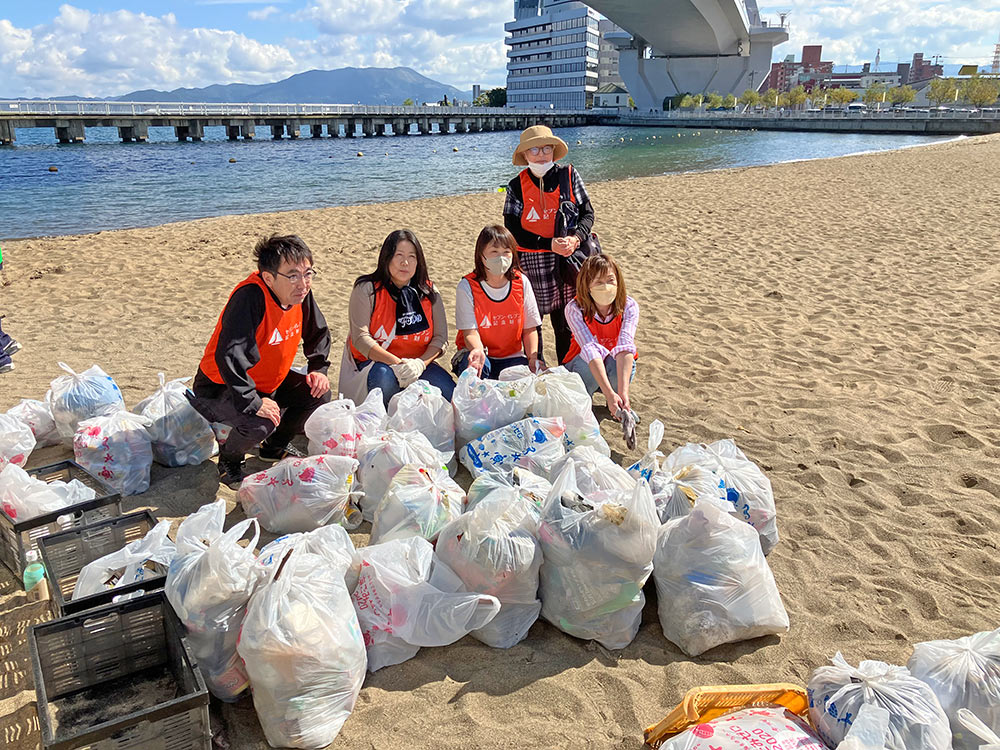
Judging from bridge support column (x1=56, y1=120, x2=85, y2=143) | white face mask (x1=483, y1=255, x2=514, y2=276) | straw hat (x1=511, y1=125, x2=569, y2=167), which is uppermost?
bridge support column (x1=56, y1=120, x2=85, y2=143)

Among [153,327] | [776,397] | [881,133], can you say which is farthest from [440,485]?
[881,133]

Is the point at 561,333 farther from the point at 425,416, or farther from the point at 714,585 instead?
the point at 714,585

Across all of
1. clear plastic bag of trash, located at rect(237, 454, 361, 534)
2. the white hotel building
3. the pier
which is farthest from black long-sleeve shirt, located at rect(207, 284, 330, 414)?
the white hotel building

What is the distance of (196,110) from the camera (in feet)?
152

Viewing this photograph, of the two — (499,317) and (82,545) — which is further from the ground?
(499,317)

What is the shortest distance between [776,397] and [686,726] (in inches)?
111

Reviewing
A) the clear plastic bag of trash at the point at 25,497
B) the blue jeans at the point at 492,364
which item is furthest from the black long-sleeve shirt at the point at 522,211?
the clear plastic bag of trash at the point at 25,497

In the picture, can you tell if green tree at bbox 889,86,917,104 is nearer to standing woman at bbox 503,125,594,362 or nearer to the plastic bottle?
standing woman at bbox 503,125,594,362

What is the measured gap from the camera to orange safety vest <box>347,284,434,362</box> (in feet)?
12.4

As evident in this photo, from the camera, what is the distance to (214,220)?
11.8m

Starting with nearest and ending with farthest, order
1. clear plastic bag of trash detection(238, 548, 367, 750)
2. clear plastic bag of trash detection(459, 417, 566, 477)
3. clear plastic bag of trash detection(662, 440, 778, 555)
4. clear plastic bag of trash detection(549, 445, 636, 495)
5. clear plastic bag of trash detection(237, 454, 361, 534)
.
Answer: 1. clear plastic bag of trash detection(238, 548, 367, 750)
2. clear plastic bag of trash detection(549, 445, 636, 495)
3. clear plastic bag of trash detection(662, 440, 778, 555)
4. clear plastic bag of trash detection(237, 454, 361, 534)
5. clear plastic bag of trash detection(459, 417, 566, 477)

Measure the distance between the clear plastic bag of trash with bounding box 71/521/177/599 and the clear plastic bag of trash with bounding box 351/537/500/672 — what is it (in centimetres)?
62

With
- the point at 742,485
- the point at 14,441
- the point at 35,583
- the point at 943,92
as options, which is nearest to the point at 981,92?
the point at 943,92

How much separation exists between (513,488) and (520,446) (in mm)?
670
